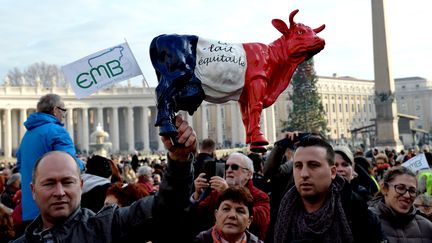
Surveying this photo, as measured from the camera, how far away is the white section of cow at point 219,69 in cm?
417

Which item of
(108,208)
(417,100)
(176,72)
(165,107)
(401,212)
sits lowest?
(401,212)

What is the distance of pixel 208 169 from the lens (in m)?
5.60

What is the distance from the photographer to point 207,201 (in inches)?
207

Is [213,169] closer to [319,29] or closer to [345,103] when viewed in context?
[319,29]

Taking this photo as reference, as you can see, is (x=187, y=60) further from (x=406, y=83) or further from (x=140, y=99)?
(x=406, y=83)

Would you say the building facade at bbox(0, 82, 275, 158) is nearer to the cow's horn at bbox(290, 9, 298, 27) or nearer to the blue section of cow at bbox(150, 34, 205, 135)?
the cow's horn at bbox(290, 9, 298, 27)

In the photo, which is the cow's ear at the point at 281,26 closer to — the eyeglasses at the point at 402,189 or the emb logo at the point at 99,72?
the eyeglasses at the point at 402,189

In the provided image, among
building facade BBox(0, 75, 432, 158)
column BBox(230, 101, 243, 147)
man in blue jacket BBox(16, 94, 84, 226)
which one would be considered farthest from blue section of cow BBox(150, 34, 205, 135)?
column BBox(230, 101, 243, 147)

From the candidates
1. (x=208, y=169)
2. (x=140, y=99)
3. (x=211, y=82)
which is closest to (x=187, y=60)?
(x=211, y=82)

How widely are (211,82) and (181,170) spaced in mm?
1491

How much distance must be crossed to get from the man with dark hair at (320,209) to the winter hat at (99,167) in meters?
3.15

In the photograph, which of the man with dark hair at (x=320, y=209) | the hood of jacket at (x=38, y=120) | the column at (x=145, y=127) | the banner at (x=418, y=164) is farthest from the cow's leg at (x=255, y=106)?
the column at (x=145, y=127)

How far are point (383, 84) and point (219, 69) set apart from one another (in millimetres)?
31917

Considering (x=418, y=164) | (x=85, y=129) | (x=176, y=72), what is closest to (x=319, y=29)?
(x=176, y=72)
